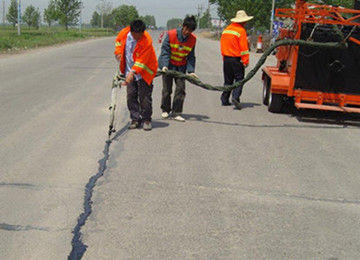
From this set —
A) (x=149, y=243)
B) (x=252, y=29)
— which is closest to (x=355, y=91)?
(x=149, y=243)

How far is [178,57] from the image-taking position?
26.3ft

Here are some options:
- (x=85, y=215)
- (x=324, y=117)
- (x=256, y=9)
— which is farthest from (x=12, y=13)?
(x=85, y=215)

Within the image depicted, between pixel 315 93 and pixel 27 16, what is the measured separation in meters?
88.0

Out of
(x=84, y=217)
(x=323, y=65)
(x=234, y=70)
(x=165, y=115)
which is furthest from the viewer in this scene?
(x=234, y=70)

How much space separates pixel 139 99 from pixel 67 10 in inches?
2861

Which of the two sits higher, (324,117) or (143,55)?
(143,55)

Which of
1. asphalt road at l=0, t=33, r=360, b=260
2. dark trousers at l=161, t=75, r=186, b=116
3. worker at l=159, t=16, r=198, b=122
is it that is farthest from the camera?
dark trousers at l=161, t=75, r=186, b=116

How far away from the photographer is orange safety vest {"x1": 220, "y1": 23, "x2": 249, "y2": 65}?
9.27 meters

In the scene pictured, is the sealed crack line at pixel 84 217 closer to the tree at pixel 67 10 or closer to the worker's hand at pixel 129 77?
the worker's hand at pixel 129 77

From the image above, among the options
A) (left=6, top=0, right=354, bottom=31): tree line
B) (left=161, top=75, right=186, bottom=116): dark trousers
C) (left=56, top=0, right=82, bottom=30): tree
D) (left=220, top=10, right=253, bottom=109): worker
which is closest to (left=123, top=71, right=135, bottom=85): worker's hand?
(left=161, top=75, right=186, bottom=116): dark trousers

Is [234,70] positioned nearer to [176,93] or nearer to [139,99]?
[176,93]

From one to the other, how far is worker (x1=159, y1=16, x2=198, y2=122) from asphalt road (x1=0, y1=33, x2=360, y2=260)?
0.42m

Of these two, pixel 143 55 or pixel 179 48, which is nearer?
pixel 143 55

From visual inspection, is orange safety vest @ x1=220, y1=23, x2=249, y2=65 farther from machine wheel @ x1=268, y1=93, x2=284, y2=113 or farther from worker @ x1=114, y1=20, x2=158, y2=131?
worker @ x1=114, y1=20, x2=158, y2=131
